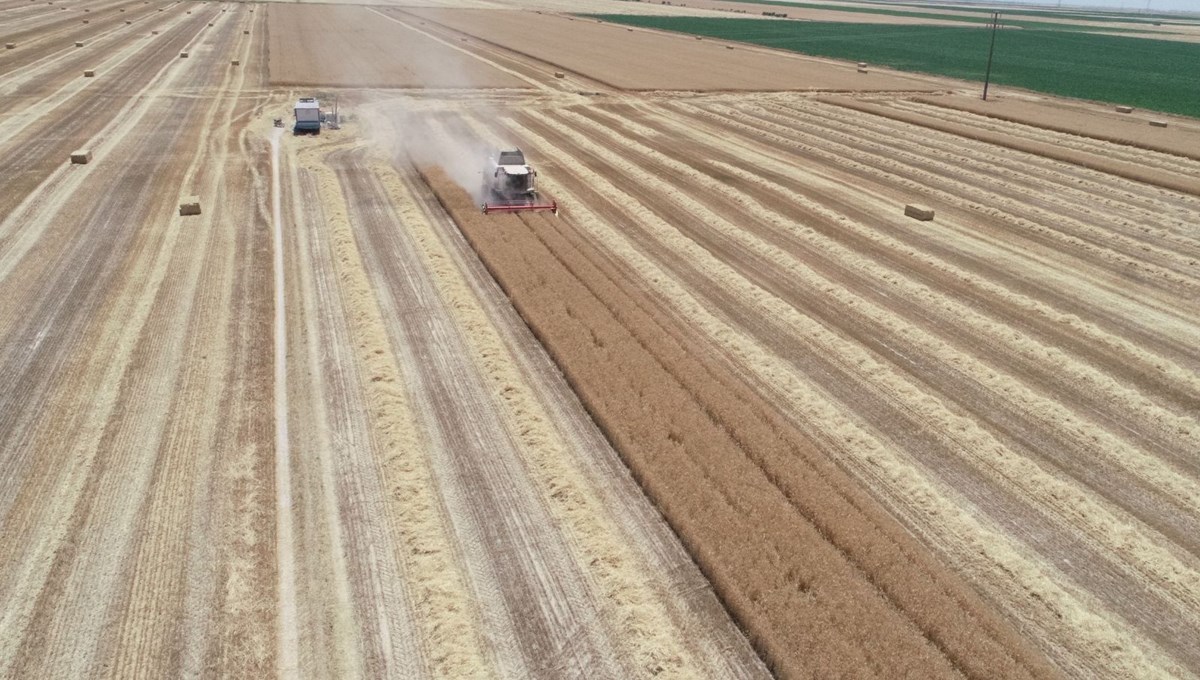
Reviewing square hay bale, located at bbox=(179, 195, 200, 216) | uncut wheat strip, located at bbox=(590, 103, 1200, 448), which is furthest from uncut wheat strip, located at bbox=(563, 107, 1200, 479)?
square hay bale, located at bbox=(179, 195, 200, 216)

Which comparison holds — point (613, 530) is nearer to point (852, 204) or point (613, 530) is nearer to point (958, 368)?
point (958, 368)

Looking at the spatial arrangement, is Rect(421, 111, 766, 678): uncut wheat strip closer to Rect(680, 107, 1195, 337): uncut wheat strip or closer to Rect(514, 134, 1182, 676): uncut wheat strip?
Rect(514, 134, 1182, 676): uncut wheat strip

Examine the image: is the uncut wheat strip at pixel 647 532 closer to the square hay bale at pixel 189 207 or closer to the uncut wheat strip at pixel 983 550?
the uncut wheat strip at pixel 983 550

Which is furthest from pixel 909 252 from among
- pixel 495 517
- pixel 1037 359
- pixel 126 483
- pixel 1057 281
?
pixel 126 483

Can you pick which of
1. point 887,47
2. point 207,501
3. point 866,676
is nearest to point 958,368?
point 866,676

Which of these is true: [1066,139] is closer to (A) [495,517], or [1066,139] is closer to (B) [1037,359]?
(B) [1037,359]
